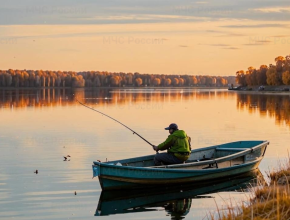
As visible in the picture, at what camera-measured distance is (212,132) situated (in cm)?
3941

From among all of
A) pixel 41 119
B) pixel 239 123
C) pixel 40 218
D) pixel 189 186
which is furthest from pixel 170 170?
pixel 41 119

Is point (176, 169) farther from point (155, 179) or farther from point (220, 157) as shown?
point (220, 157)

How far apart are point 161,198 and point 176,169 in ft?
4.19

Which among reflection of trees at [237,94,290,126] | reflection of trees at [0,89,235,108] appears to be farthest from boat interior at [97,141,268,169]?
reflection of trees at [0,89,235,108]

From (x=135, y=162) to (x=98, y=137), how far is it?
14.5m

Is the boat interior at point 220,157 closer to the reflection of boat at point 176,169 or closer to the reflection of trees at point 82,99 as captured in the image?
the reflection of boat at point 176,169

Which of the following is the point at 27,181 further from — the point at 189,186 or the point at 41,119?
the point at 41,119

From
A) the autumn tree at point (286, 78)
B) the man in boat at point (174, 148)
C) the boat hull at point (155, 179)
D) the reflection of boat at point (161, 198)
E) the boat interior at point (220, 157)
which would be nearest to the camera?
the reflection of boat at point (161, 198)

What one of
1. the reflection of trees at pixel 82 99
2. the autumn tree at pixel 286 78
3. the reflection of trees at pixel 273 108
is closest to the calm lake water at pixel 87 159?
the reflection of trees at pixel 273 108

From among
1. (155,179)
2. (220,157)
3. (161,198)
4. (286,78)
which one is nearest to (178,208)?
(161,198)

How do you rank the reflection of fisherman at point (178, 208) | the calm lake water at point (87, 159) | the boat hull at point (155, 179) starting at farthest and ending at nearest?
the boat hull at point (155, 179) < the calm lake water at point (87, 159) < the reflection of fisherman at point (178, 208)

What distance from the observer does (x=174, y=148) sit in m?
20.5

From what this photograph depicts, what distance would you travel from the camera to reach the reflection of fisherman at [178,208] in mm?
16781

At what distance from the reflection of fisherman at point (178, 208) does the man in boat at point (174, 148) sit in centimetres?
234
